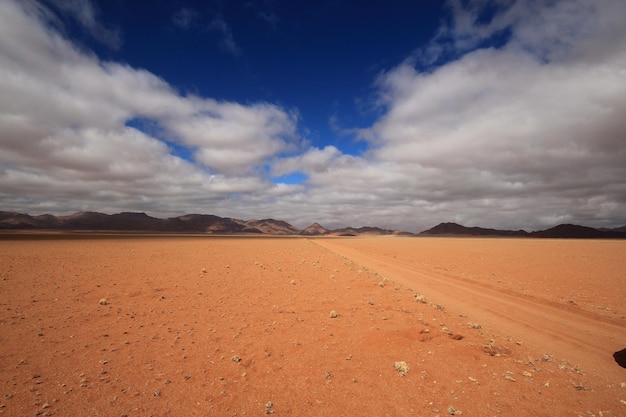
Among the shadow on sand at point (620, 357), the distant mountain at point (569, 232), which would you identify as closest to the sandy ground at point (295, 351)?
the shadow on sand at point (620, 357)

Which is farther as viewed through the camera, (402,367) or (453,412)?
(402,367)

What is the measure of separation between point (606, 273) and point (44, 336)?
27.9 metres

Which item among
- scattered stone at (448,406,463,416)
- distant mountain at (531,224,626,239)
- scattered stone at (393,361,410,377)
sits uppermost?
distant mountain at (531,224,626,239)

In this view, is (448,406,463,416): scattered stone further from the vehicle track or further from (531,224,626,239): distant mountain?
(531,224,626,239): distant mountain

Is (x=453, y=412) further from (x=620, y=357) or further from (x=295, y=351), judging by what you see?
(x=620, y=357)

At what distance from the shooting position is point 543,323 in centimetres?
943

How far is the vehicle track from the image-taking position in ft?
22.6

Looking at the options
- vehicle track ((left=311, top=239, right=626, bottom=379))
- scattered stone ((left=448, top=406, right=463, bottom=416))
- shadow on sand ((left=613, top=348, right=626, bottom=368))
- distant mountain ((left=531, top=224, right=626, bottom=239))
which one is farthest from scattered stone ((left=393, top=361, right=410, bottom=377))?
distant mountain ((left=531, top=224, right=626, bottom=239))

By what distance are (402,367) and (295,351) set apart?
228 cm

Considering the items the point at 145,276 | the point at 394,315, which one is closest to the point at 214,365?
the point at 394,315

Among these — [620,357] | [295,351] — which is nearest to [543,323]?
[620,357]

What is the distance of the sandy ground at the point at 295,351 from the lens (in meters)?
4.64

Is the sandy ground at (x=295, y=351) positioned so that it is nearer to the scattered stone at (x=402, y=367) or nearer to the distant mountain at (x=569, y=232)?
the scattered stone at (x=402, y=367)

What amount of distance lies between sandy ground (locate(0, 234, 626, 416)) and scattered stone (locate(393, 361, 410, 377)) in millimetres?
21
